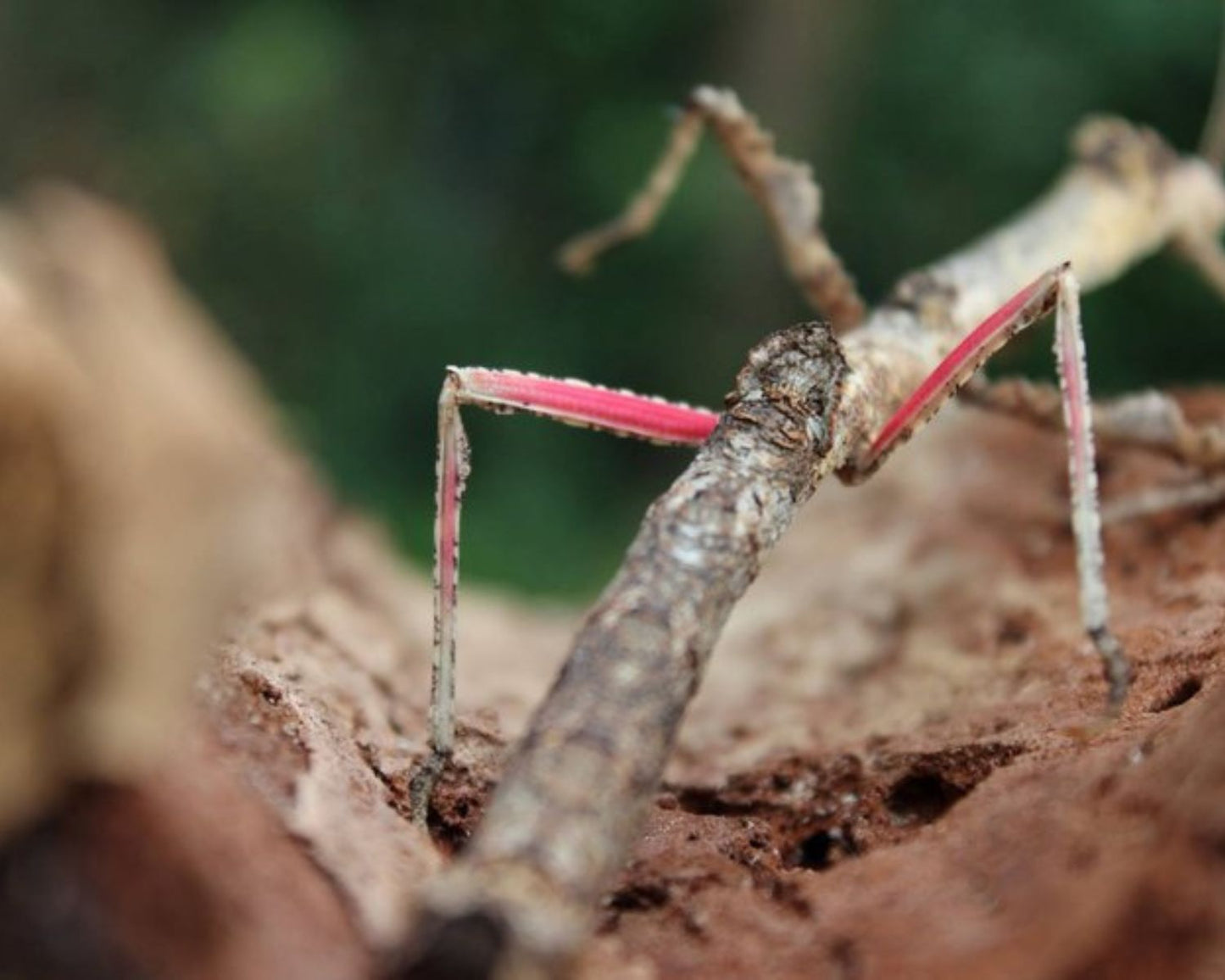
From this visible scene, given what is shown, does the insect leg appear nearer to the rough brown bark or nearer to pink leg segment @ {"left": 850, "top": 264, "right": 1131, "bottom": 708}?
the rough brown bark

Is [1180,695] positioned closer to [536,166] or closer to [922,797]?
[922,797]

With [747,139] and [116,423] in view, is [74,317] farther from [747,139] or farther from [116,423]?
[747,139]

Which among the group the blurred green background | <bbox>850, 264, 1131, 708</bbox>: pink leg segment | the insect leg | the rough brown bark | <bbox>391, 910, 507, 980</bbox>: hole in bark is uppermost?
the blurred green background

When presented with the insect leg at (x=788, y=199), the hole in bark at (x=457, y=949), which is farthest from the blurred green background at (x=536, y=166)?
the hole in bark at (x=457, y=949)

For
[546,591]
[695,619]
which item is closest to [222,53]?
[546,591]

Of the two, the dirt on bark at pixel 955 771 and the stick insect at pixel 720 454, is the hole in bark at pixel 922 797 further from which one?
the stick insect at pixel 720 454

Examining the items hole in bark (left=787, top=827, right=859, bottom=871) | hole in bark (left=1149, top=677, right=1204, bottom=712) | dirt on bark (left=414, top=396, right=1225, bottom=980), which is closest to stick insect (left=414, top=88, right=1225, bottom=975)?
hole in bark (left=1149, top=677, right=1204, bottom=712)
